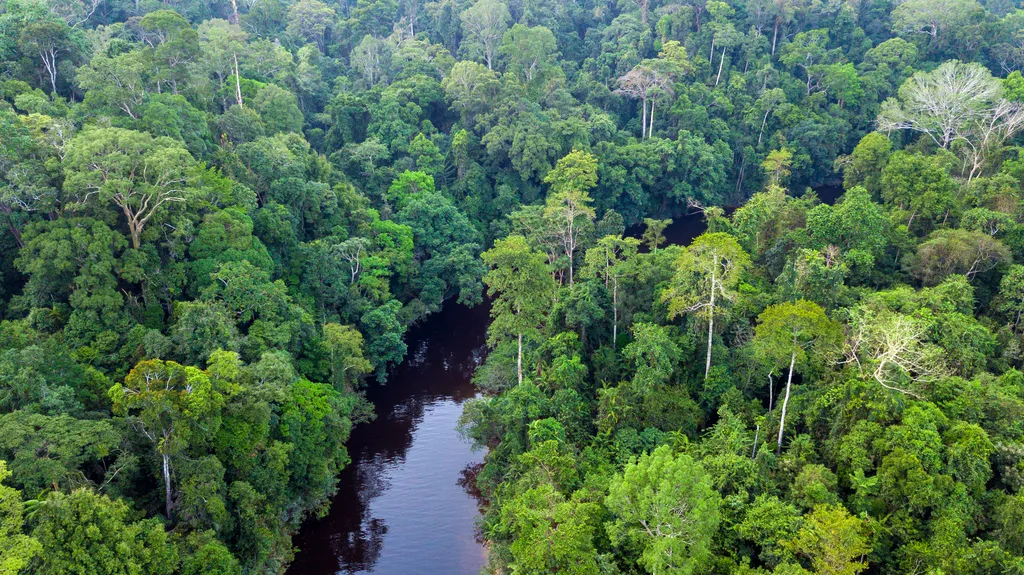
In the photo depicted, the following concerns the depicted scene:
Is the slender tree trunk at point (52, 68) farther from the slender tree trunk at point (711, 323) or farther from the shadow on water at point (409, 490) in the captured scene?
the slender tree trunk at point (711, 323)

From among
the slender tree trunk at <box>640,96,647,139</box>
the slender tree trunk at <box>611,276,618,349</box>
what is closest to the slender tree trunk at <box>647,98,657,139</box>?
the slender tree trunk at <box>640,96,647,139</box>

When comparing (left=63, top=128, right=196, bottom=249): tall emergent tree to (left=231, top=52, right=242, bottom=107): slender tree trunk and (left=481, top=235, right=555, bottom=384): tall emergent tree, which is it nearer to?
(left=481, top=235, right=555, bottom=384): tall emergent tree

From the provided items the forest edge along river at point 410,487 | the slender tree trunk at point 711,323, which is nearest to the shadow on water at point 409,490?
the forest edge along river at point 410,487

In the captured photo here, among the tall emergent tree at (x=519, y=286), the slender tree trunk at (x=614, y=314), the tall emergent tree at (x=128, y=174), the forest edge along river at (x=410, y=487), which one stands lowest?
the forest edge along river at (x=410, y=487)

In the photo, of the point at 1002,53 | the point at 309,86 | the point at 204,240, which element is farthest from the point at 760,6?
the point at 204,240

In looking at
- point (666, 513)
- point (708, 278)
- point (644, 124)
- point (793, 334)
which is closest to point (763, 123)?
point (644, 124)

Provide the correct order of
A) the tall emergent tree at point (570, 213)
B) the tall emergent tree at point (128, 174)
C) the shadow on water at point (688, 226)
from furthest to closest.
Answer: the shadow on water at point (688, 226) → the tall emergent tree at point (570, 213) → the tall emergent tree at point (128, 174)
